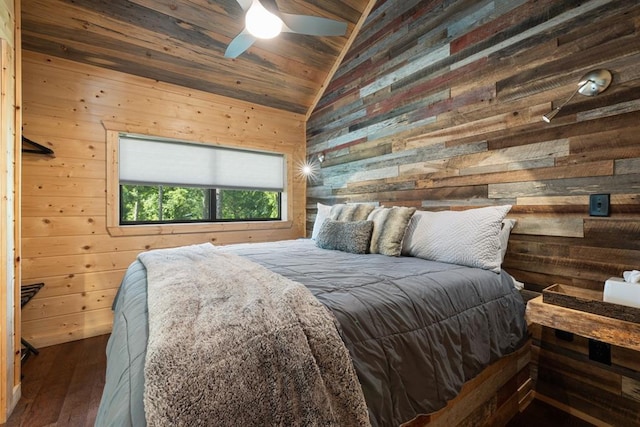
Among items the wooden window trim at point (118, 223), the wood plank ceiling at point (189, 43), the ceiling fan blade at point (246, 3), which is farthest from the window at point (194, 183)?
the ceiling fan blade at point (246, 3)

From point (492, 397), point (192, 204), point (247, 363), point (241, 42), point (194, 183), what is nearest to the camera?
point (247, 363)

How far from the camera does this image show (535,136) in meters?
1.81

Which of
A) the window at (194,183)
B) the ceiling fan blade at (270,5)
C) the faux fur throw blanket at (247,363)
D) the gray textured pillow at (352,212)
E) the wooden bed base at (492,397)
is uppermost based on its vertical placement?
the ceiling fan blade at (270,5)

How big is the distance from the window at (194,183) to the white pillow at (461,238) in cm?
223

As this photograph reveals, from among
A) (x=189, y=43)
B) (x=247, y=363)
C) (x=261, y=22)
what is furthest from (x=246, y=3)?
(x=247, y=363)

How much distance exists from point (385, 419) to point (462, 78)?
7.49 feet

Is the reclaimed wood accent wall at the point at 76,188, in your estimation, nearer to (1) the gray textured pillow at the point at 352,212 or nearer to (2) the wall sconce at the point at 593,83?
(1) the gray textured pillow at the point at 352,212

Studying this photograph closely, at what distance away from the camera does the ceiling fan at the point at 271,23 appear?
5.58 feet

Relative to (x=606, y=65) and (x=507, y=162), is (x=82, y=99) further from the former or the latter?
(x=606, y=65)

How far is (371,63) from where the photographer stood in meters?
3.02

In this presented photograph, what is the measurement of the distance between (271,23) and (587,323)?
7.27 feet

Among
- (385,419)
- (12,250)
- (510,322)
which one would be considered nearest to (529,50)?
(510,322)

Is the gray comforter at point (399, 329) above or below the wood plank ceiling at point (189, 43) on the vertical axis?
below

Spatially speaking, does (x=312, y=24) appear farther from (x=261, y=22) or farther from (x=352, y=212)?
(x=352, y=212)
